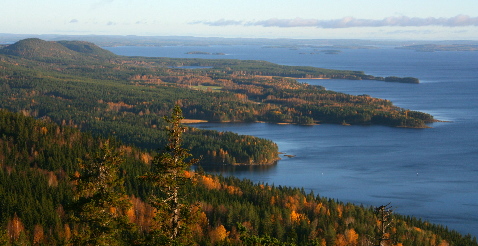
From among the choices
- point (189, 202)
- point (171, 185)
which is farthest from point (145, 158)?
point (171, 185)

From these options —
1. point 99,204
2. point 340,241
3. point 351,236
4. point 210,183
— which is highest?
point 99,204

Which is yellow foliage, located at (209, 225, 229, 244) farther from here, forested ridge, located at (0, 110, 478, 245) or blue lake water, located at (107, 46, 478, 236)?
blue lake water, located at (107, 46, 478, 236)

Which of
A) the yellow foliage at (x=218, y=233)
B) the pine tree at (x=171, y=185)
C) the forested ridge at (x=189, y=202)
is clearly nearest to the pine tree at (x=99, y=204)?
the pine tree at (x=171, y=185)

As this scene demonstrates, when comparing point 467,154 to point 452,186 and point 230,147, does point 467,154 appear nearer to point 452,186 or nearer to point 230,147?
point 452,186

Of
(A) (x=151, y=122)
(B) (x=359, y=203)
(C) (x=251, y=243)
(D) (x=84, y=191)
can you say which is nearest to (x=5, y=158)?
(B) (x=359, y=203)

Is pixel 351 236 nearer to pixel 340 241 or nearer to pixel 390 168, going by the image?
pixel 340 241

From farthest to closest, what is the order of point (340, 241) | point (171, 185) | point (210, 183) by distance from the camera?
1. point (210, 183)
2. point (340, 241)
3. point (171, 185)

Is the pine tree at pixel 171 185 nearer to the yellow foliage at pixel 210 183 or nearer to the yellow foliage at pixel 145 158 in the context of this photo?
the yellow foliage at pixel 210 183
